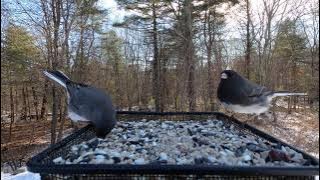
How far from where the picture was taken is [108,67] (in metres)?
17.3

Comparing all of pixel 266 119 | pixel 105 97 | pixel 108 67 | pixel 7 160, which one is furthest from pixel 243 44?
pixel 105 97

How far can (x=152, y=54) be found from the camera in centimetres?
1518

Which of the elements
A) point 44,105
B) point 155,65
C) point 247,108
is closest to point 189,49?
point 155,65

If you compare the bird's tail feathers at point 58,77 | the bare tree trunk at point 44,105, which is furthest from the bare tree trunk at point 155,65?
the bird's tail feathers at point 58,77

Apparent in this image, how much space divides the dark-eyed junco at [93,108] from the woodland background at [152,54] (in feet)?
31.9

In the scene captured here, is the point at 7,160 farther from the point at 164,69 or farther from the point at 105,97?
the point at 105,97

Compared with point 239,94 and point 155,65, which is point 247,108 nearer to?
point 239,94

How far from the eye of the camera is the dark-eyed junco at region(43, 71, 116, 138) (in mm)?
2668

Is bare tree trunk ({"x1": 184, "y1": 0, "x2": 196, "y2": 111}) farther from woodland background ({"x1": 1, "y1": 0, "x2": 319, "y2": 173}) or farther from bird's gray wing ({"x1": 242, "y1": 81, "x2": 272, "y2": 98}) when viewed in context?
bird's gray wing ({"x1": 242, "y1": 81, "x2": 272, "y2": 98})

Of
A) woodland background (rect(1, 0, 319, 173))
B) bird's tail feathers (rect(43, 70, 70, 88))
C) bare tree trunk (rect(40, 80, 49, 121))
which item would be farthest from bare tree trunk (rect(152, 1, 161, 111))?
bird's tail feathers (rect(43, 70, 70, 88))

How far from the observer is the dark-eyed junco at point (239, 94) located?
303 cm

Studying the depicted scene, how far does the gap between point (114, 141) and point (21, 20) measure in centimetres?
1089

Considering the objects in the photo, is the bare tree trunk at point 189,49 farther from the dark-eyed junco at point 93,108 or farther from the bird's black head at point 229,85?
the dark-eyed junco at point 93,108

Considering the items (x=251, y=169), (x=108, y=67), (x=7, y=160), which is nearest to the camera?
(x=251, y=169)
